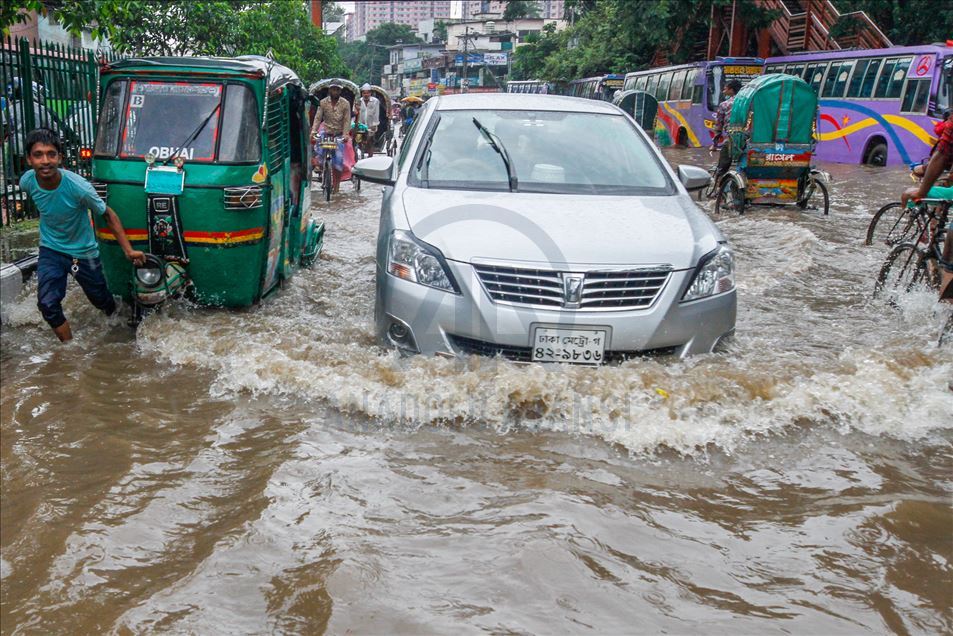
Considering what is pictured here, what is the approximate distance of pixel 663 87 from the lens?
32.2m

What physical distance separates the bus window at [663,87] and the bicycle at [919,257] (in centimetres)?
2542

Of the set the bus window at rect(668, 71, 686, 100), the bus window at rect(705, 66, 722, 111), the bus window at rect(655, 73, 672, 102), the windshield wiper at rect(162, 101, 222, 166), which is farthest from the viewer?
the bus window at rect(655, 73, 672, 102)

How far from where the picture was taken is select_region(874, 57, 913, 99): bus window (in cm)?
2030

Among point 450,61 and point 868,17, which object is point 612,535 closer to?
point 868,17

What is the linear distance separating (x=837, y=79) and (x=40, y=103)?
2023 centimetres

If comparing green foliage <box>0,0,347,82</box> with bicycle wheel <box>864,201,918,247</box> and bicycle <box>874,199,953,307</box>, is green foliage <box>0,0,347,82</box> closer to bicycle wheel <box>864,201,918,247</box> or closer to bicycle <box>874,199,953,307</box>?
bicycle wheel <box>864,201,918,247</box>

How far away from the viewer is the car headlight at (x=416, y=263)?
4.55 meters

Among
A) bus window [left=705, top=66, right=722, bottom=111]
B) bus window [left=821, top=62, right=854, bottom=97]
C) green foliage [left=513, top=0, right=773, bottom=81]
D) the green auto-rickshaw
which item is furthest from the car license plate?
green foliage [left=513, top=0, right=773, bottom=81]

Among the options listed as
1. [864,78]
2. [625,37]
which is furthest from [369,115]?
[625,37]

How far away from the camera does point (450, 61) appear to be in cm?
9388

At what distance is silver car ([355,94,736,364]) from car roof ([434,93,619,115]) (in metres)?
Answer: 0.65

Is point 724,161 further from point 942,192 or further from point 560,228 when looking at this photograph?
point 560,228

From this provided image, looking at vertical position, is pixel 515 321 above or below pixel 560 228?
below

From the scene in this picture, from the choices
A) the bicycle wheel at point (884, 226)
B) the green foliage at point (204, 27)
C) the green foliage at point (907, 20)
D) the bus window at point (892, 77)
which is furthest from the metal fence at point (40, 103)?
the green foliage at point (907, 20)
